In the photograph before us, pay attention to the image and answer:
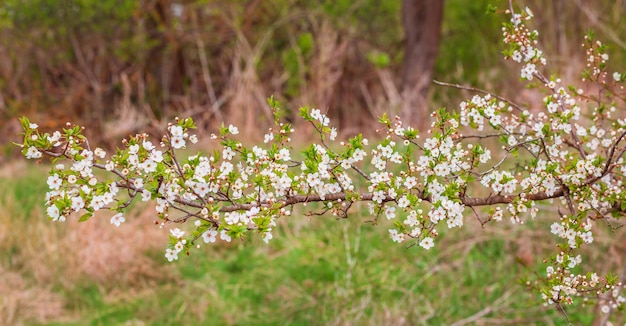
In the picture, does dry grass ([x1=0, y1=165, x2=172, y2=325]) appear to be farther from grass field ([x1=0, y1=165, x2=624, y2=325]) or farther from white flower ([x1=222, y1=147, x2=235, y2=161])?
white flower ([x1=222, y1=147, x2=235, y2=161])

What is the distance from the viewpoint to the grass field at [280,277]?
160 inches

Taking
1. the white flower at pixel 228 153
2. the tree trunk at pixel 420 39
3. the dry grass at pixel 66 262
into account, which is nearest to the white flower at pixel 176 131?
the white flower at pixel 228 153

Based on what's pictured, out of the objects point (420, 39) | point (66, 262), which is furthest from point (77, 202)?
point (420, 39)

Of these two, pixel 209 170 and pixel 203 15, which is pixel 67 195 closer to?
pixel 209 170

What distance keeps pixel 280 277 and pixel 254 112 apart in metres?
4.37

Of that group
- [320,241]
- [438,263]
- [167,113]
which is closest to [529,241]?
[438,263]

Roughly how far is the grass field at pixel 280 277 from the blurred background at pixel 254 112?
0.05ft

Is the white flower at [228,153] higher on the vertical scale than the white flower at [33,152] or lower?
higher

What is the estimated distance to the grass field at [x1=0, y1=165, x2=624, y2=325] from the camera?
405 cm

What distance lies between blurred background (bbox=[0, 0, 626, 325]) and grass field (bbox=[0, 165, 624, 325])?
0.01m

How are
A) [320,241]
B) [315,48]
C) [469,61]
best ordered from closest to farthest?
1. [320,241]
2. [315,48]
3. [469,61]

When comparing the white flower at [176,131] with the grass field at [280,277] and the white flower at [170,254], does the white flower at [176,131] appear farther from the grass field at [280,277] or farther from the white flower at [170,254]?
the grass field at [280,277]

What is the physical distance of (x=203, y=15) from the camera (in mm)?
10539

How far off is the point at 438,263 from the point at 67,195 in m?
3.08
